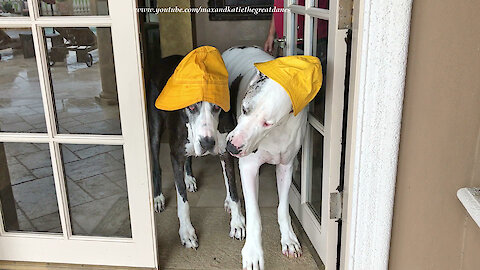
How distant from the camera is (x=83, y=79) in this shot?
67.9 inches

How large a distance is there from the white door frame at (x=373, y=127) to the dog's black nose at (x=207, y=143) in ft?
1.86

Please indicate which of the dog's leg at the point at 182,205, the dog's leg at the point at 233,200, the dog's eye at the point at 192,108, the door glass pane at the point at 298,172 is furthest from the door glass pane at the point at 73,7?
the door glass pane at the point at 298,172

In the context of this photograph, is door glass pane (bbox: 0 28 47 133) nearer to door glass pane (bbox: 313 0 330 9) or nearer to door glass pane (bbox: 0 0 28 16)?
door glass pane (bbox: 0 0 28 16)

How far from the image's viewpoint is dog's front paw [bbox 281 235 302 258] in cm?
205

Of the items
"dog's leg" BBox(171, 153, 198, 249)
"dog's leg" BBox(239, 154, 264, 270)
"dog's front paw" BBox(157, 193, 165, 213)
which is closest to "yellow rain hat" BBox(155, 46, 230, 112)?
"dog's leg" BBox(239, 154, 264, 270)

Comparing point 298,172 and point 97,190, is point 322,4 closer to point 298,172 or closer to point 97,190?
point 298,172

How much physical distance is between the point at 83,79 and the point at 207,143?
57 cm

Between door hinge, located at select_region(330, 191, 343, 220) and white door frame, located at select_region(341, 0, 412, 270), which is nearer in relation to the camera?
white door frame, located at select_region(341, 0, 412, 270)

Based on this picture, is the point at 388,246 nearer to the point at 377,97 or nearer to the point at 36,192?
the point at 377,97

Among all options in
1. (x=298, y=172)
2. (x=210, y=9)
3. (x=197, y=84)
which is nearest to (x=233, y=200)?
(x=298, y=172)

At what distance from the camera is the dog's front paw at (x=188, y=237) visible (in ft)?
7.01

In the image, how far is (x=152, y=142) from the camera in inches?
95.3

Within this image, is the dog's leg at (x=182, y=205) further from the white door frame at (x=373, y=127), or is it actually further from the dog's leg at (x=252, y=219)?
the white door frame at (x=373, y=127)

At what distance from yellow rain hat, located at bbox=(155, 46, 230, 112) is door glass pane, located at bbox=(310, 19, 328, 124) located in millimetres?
417
